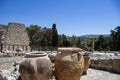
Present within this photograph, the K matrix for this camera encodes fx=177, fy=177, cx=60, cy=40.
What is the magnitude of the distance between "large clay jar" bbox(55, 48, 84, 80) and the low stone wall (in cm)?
422

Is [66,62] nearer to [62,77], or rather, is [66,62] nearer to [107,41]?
[62,77]

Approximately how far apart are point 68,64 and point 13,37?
1582cm

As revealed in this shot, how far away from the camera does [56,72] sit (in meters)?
4.62

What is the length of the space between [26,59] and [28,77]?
402 mm

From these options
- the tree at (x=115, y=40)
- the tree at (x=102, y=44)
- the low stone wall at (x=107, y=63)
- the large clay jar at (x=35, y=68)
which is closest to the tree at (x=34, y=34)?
the tree at (x=102, y=44)

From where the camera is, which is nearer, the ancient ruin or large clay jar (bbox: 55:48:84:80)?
large clay jar (bbox: 55:48:84:80)

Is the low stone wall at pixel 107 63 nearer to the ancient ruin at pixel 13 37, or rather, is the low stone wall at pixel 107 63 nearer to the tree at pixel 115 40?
the ancient ruin at pixel 13 37

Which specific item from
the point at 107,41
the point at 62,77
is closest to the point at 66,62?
the point at 62,77

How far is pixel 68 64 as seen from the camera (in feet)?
14.3

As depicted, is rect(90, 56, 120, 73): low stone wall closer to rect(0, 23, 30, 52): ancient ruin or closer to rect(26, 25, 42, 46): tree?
rect(0, 23, 30, 52): ancient ruin

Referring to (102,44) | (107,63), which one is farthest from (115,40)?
(107,63)

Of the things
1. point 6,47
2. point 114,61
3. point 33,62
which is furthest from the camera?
point 6,47

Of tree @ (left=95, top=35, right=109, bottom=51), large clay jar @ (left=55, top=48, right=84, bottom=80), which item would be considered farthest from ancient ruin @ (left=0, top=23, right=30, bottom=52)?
large clay jar @ (left=55, top=48, right=84, bottom=80)

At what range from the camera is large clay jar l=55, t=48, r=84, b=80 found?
4.39 m
